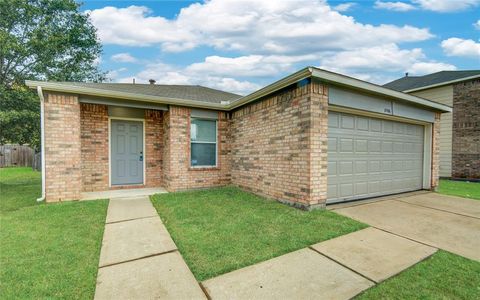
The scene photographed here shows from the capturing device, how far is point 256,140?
6.26m

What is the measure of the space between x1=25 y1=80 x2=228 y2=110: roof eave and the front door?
138cm

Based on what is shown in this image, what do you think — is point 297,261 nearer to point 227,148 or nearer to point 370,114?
point 370,114

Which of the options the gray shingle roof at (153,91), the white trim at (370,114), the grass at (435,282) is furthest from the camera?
the gray shingle roof at (153,91)

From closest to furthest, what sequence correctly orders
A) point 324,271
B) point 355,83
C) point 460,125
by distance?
point 324,271 < point 355,83 < point 460,125

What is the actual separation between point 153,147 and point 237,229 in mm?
4881

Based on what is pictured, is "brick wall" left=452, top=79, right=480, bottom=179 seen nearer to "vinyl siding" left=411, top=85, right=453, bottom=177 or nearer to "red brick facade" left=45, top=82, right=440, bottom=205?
"vinyl siding" left=411, top=85, right=453, bottom=177

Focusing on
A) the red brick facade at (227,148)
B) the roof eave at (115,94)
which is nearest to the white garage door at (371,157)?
the red brick facade at (227,148)

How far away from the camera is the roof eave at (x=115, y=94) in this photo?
5.11m

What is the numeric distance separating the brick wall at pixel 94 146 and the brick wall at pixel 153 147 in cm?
114

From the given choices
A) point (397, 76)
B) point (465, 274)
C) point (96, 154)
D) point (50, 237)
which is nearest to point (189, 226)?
point (50, 237)

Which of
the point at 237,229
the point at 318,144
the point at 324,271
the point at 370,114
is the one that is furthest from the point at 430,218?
the point at 237,229

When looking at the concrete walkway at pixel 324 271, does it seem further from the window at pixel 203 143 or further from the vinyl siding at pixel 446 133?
the vinyl siding at pixel 446 133

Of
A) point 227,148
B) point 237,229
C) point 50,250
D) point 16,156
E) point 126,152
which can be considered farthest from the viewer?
point 16,156

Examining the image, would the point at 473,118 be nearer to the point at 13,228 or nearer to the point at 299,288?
the point at 299,288
